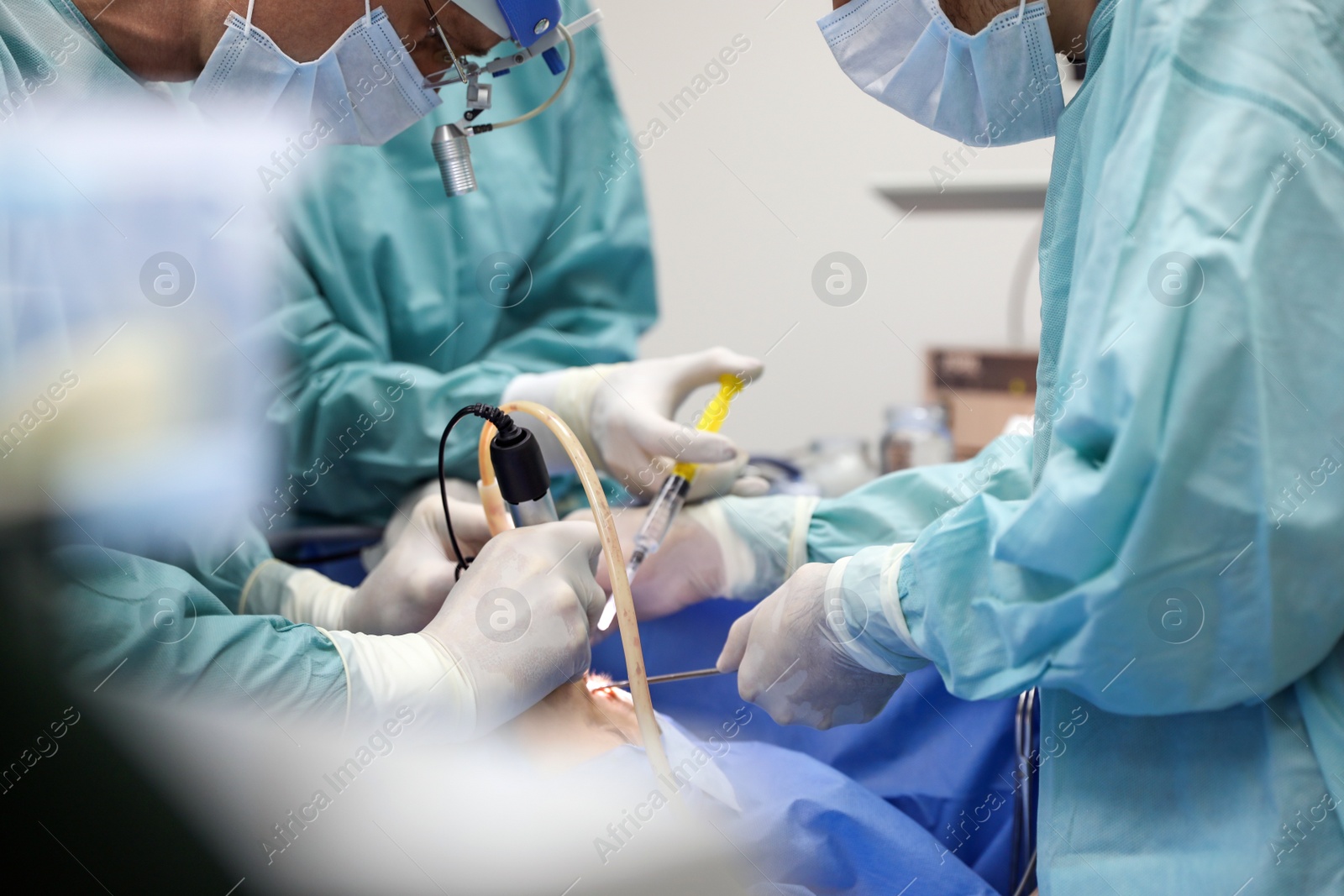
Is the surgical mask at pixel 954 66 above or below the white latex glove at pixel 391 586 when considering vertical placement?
above

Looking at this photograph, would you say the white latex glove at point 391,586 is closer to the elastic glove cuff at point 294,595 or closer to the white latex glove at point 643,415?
the elastic glove cuff at point 294,595

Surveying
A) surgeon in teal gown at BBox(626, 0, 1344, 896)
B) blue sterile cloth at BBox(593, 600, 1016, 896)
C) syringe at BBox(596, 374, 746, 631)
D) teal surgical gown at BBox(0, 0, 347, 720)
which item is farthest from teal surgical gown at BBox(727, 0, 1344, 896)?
teal surgical gown at BBox(0, 0, 347, 720)

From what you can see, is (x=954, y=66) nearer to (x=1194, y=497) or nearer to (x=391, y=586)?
(x=1194, y=497)

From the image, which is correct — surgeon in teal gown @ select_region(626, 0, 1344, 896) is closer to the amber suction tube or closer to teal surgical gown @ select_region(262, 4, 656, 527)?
the amber suction tube

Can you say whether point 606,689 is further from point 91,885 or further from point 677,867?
point 91,885

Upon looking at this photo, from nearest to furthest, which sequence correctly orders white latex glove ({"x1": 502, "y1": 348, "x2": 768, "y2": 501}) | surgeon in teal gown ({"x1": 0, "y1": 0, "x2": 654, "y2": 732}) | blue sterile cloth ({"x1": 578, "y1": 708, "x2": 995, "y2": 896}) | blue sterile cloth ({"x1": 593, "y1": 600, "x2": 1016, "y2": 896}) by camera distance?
1. surgeon in teal gown ({"x1": 0, "y1": 0, "x2": 654, "y2": 732})
2. blue sterile cloth ({"x1": 578, "y1": 708, "x2": 995, "y2": 896})
3. blue sterile cloth ({"x1": 593, "y1": 600, "x2": 1016, "y2": 896})
4. white latex glove ({"x1": 502, "y1": 348, "x2": 768, "y2": 501})

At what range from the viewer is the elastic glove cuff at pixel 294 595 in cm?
128

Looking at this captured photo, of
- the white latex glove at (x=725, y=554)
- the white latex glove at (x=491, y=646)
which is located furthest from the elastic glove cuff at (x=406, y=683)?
the white latex glove at (x=725, y=554)

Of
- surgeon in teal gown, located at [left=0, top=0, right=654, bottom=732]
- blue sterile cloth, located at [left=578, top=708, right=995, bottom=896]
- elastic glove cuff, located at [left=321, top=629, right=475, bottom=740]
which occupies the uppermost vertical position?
surgeon in teal gown, located at [left=0, top=0, right=654, bottom=732]

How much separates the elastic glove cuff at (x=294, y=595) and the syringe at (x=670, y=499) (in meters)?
0.41

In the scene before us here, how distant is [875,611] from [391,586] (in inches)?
24.7

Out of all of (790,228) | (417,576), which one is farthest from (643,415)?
(790,228)

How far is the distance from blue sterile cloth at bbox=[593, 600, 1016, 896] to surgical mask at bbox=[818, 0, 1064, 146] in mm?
656

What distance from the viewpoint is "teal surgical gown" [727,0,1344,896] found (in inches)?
26.1
